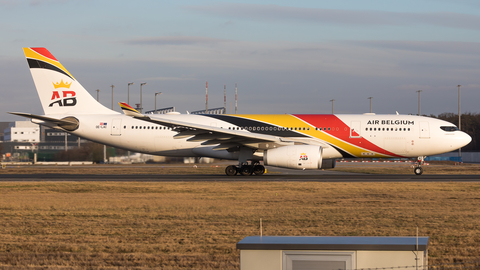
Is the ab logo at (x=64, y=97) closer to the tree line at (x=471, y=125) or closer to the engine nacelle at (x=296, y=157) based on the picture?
the engine nacelle at (x=296, y=157)

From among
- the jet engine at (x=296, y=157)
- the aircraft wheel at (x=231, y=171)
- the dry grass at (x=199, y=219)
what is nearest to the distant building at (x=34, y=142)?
the aircraft wheel at (x=231, y=171)

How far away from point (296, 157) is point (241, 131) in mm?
4004

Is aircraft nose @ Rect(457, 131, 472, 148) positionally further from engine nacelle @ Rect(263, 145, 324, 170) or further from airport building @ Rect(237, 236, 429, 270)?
airport building @ Rect(237, 236, 429, 270)

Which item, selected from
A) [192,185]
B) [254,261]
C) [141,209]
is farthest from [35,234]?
[192,185]

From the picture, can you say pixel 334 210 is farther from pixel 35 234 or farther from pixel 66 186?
pixel 66 186

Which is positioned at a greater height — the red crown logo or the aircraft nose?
the red crown logo

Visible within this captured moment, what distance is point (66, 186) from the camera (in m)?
20.0

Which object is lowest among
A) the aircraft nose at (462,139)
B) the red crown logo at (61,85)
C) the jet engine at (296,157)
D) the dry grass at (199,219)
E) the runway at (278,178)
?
the dry grass at (199,219)

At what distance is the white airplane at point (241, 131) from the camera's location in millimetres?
25469

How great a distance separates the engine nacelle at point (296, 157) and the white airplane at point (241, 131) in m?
0.05

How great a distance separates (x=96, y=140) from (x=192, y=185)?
10.7 metres

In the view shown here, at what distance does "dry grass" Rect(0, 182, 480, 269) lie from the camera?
8.20 m

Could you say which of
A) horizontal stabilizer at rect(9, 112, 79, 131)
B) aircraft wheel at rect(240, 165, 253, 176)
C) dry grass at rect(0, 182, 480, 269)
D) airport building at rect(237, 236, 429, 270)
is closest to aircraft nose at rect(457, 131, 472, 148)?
dry grass at rect(0, 182, 480, 269)

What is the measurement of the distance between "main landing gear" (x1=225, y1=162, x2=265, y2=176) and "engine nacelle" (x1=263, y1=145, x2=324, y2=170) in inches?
89.1
